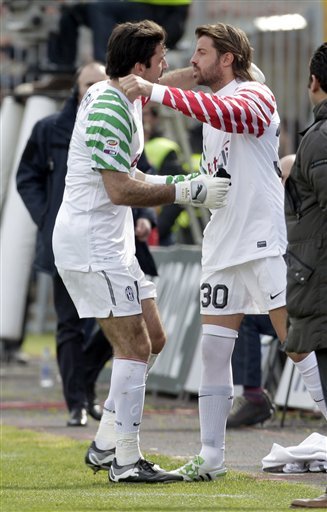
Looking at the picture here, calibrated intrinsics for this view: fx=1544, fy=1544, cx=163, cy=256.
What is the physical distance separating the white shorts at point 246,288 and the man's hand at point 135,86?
104 centimetres

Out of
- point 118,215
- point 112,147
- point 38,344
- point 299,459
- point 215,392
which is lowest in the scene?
point 38,344

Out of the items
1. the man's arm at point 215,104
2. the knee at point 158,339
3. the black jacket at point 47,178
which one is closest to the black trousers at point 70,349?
the black jacket at point 47,178

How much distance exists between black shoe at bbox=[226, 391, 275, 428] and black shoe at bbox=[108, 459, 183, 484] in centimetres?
311

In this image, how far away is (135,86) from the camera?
7469 mm

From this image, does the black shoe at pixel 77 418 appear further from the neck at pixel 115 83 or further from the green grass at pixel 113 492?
the neck at pixel 115 83

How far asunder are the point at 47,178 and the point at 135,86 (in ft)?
12.8

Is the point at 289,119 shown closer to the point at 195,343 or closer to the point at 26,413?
the point at 195,343

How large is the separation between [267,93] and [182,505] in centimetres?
218

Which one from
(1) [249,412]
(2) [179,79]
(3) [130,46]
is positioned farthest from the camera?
(1) [249,412]

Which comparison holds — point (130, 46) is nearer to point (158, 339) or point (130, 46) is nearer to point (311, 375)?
point (158, 339)

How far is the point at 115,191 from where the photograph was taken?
764 cm

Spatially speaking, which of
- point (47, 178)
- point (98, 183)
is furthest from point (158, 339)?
point (47, 178)

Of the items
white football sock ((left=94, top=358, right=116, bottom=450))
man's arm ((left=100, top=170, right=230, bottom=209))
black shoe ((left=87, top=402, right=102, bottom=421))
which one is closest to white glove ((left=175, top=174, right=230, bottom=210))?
man's arm ((left=100, top=170, right=230, bottom=209))

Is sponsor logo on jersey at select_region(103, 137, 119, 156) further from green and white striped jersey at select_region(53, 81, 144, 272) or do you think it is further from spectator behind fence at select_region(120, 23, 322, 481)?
spectator behind fence at select_region(120, 23, 322, 481)
